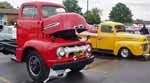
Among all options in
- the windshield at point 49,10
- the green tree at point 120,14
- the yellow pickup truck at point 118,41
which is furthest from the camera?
the green tree at point 120,14

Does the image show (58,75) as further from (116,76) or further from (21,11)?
(21,11)

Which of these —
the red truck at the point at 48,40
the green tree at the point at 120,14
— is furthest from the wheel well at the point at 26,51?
the green tree at the point at 120,14

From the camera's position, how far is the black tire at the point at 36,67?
8.71 meters

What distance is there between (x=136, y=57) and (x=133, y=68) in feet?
10.8

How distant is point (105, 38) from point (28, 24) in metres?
6.12

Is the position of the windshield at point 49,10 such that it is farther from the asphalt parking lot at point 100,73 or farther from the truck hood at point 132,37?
the truck hood at point 132,37

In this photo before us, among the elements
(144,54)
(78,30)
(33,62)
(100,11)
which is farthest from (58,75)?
(100,11)

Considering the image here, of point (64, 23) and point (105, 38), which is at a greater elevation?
point (64, 23)

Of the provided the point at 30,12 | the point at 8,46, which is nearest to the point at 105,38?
the point at 8,46

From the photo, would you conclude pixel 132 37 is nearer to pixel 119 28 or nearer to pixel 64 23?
pixel 119 28

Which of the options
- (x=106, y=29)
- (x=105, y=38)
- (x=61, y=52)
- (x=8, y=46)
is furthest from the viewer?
(x=106, y=29)

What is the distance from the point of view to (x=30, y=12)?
9.80 meters

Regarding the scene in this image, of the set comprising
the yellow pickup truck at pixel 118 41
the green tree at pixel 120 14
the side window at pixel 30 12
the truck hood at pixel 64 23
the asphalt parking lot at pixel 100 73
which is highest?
the green tree at pixel 120 14

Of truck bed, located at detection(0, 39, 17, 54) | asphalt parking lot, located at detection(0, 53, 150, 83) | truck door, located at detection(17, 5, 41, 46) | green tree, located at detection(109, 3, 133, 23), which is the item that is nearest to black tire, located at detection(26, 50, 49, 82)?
→ asphalt parking lot, located at detection(0, 53, 150, 83)
